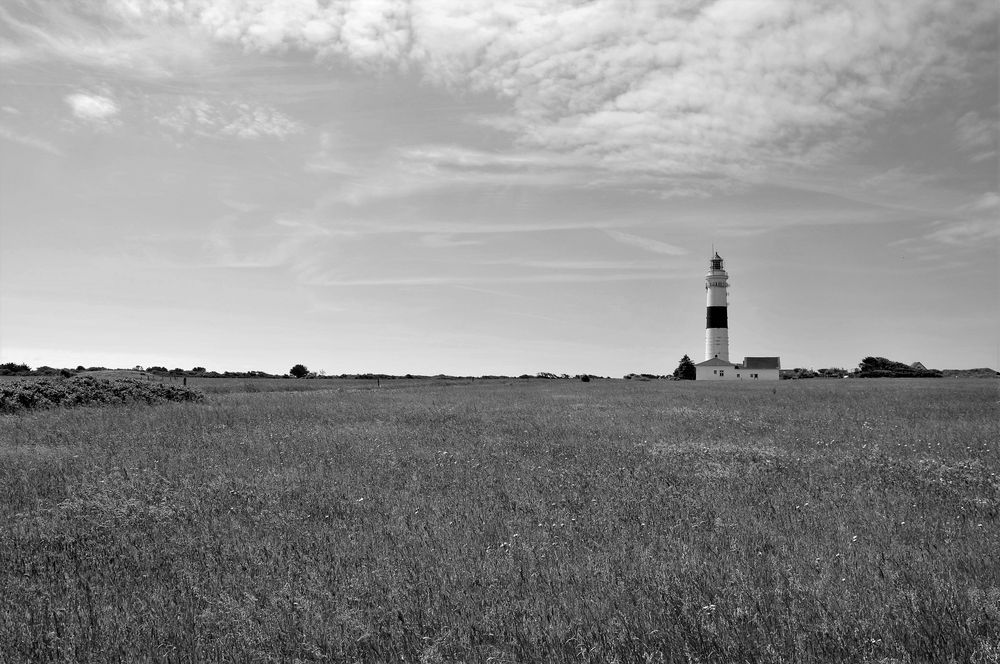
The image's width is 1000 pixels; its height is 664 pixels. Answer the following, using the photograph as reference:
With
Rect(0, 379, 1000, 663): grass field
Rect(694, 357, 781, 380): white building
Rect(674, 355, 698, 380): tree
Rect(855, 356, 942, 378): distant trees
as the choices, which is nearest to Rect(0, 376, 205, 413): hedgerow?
Rect(0, 379, 1000, 663): grass field

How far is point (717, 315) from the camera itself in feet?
356

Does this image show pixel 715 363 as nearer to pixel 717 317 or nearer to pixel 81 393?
pixel 717 317

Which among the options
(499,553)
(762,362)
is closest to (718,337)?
(762,362)

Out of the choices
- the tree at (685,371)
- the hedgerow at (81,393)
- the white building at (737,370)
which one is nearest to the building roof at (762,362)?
the white building at (737,370)

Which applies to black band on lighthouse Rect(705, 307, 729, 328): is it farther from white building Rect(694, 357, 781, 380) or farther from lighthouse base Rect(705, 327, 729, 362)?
white building Rect(694, 357, 781, 380)

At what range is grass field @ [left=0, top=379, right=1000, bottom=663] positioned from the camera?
5227 mm

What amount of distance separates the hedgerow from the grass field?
537 inches

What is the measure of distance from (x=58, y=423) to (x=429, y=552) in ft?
62.2

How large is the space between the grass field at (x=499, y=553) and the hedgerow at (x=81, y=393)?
13.6 m

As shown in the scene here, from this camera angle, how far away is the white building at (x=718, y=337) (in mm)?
106875

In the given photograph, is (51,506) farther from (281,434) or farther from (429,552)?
(281,434)

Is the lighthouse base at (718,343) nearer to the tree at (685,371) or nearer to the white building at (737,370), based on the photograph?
the white building at (737,370)

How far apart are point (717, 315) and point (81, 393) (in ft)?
319

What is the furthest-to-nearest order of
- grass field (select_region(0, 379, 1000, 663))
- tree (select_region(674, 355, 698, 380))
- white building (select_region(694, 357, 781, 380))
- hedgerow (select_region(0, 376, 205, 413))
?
tree (select_region(674, 355, 698, 380))
white building (select_region(694, 357, 781, 380))
hedgerow (select_region(0, 376, 205, 413))
grass field (select_region(0, 379, 1000, 663))
